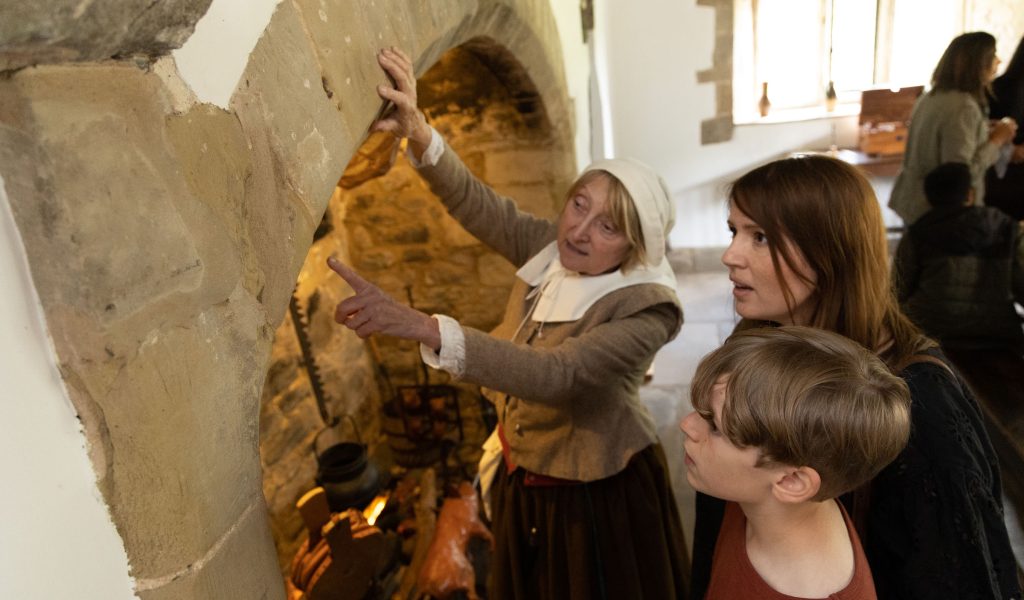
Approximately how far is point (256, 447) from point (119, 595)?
0.20m

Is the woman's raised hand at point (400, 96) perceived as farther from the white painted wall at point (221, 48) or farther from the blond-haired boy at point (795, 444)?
the blond-haired boy at point (795, 444)

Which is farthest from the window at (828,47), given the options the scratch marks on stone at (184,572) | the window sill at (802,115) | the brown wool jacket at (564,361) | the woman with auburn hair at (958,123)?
the scratch marks on stone at (184,572)

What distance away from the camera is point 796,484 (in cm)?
87

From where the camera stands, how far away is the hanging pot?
2273mm

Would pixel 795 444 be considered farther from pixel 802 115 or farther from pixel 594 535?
pixel 802 115

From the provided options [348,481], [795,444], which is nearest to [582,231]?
[795,444]

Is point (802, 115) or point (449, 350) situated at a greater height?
point (449, 350)

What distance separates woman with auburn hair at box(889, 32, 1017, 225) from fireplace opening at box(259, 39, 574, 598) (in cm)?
162

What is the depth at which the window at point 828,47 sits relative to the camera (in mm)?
5289

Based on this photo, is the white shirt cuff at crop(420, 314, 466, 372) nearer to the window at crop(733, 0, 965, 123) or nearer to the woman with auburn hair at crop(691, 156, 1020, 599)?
the woman with auburn hair at crop(691, 156, 1020, 599)

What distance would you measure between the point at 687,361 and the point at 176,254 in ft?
11.7

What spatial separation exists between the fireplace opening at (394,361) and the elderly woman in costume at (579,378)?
47 cm

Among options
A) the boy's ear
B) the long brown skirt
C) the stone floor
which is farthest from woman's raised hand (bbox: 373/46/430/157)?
the stone floor

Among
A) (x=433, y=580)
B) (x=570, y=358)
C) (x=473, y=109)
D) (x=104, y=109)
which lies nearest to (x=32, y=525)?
(x=104, y=109)
